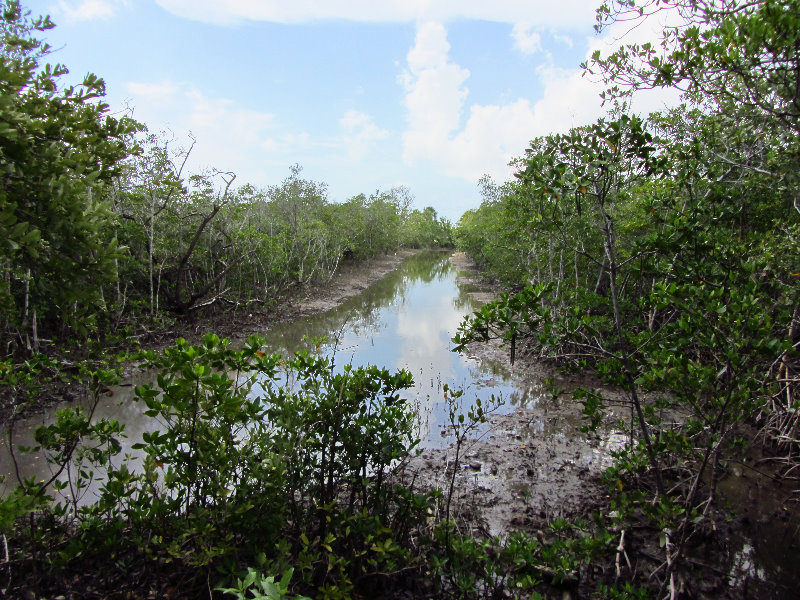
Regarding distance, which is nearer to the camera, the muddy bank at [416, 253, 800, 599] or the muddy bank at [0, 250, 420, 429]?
the muddy bank at [416, 253, 800, 599]

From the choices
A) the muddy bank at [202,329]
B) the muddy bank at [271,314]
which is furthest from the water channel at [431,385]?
the muddy bank at [271,314]

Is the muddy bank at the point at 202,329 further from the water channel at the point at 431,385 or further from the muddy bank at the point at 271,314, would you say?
the water channel at the point at 431,385

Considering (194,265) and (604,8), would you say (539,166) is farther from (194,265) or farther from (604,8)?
(194,265)

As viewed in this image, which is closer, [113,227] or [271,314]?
[113,227]

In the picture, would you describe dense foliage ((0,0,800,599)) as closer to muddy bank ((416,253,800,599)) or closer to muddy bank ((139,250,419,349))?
muddy bank ((416,253,800,599))

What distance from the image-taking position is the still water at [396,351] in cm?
603

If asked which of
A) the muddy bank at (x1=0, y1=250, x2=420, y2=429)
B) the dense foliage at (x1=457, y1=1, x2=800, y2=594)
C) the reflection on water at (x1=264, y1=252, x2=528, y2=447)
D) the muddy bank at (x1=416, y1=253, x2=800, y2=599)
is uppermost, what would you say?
the dense foliage at (x1=457, y1=1, x2=800, y2=594)

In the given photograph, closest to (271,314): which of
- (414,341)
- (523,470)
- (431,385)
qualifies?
(414,341)

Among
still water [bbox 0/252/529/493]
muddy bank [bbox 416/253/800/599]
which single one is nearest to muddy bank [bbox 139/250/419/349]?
still water [bbox 0/252/529/493]

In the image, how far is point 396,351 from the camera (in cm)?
1052

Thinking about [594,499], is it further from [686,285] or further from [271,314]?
[271,314]

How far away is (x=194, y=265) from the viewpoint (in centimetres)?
1190

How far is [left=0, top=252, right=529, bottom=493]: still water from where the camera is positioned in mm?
6031

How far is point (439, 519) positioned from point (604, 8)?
4.45 m
